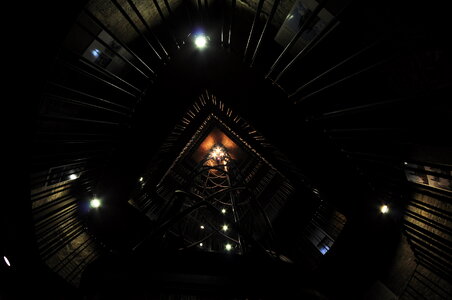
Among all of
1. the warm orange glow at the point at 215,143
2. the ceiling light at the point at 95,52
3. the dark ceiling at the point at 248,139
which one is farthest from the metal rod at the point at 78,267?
the warm orange glow at the point at 215,143

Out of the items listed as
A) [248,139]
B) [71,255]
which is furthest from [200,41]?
[71,255]

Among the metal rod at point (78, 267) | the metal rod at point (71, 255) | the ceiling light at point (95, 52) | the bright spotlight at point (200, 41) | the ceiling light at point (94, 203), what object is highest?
the bright spotlight at point (200, 41)

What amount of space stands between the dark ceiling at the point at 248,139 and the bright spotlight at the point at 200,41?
4.4 inches

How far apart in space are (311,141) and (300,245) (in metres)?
4.74

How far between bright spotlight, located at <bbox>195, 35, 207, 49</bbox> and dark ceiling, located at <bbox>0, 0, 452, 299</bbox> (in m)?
0.11

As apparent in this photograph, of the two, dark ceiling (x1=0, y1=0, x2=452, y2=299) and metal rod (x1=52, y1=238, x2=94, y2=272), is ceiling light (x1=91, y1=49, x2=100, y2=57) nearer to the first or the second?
dark ceiling (x1=0, y1=0, x2=452, y2=299)

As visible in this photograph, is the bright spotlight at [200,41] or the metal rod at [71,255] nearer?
the bright spotlight at [200,41]

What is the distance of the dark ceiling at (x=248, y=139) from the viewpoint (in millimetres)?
1783

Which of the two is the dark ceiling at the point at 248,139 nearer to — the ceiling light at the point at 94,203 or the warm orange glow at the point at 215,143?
the ceiling light at the point at 94,203

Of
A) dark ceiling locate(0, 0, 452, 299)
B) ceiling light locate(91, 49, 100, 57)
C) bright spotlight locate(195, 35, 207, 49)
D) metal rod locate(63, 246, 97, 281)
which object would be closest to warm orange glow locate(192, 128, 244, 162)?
dark ceiling locate(0, 0, 452, 299)

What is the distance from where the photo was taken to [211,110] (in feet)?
15.5

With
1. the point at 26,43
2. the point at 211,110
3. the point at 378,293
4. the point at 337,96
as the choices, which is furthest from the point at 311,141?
the point at 378,293

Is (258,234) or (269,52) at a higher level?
(269,52)

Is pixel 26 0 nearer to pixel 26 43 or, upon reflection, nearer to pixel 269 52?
pixel 26 43
